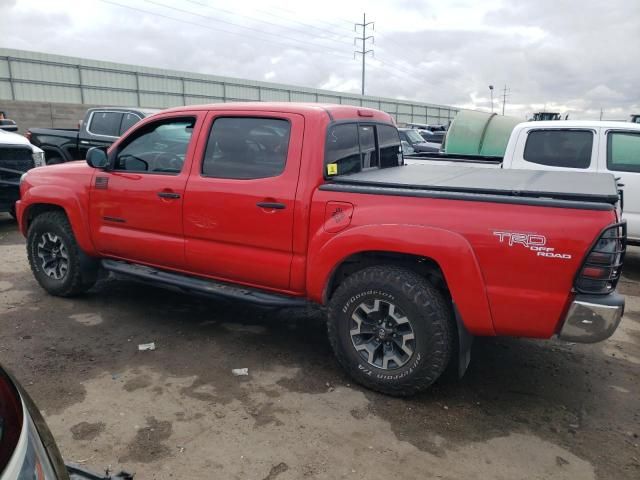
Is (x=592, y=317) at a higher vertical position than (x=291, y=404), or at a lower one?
higher

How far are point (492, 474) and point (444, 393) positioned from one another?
0.83 metres

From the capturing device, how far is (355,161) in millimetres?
4047

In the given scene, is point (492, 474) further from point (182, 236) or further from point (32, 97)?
point (32, 97)

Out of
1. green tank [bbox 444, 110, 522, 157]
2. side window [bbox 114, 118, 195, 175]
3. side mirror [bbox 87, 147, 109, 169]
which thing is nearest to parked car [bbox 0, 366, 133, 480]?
side window [bbox 114, 118, 195, 175]

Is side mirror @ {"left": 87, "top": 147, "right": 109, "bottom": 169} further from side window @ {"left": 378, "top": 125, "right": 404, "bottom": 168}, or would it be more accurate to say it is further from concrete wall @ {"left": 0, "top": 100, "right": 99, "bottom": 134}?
concrete wall @ {"left": 0, "top": 100, "right": 99, "bottom": 134}

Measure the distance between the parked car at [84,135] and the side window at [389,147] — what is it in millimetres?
7130

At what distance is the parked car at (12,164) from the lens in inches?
316

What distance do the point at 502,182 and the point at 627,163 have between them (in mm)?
3942

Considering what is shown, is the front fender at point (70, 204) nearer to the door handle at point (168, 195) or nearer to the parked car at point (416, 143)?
the door handle at point (168, 195)

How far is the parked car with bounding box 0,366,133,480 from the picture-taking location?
124cm

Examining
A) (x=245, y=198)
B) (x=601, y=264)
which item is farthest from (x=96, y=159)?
(x=601, y=264)

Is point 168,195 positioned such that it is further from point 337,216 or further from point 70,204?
point 337,216

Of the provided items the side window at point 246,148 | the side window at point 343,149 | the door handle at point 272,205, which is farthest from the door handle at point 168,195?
the side window at point 343,149

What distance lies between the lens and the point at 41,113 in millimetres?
21141
